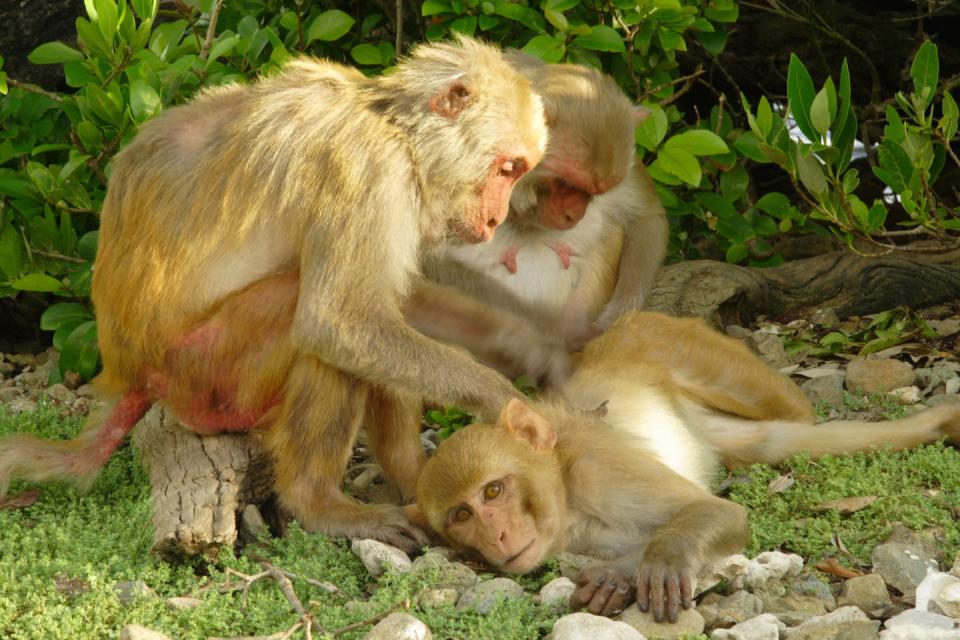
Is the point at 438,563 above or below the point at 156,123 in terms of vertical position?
below

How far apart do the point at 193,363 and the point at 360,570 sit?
0.98 metres

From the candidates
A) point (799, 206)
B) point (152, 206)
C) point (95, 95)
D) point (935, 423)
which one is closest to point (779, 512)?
point (935, 423)

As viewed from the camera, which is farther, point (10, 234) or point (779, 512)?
point (10, 234)

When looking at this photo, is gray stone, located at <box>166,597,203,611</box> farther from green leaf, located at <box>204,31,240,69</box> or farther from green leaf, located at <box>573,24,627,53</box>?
green leaf, located at <box>573,24,627,53</box>

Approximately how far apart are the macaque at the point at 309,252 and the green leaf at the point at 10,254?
1406 millimetres

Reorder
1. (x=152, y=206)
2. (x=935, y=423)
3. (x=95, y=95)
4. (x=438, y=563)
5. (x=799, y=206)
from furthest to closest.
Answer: (x=799, y=206), (x=95, y=95), (x=935, y=423), (x=152, y=206), (x=438, y=563)

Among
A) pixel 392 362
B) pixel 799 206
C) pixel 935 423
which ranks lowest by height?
pixel 799 206

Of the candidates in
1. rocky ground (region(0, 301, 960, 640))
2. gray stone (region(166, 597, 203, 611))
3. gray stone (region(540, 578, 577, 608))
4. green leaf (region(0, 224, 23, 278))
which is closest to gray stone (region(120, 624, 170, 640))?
rocky ground (region(0, 301, 960, 640))

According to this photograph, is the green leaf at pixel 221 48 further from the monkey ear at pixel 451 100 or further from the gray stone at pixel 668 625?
the gray stone at pixel 668 625

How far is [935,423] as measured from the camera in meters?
5.05

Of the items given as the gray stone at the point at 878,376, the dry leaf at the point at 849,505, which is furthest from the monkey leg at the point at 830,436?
the gray stone at the point at 878,376

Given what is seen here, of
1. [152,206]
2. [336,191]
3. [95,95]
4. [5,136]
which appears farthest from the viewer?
[5,136]

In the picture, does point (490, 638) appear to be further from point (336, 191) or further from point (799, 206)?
point (799, 206)

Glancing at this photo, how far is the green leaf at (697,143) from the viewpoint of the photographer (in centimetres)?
604
